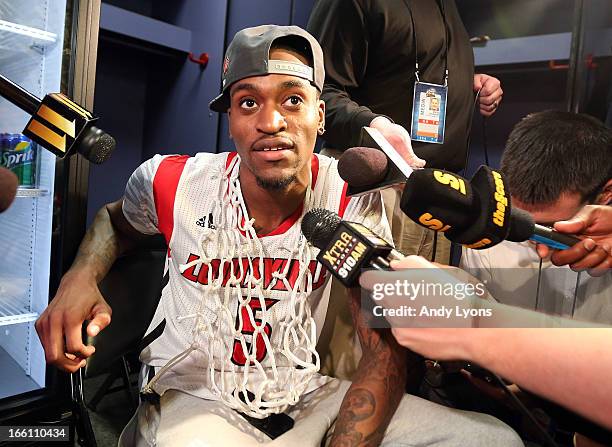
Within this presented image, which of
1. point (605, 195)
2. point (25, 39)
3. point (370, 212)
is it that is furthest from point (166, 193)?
point (605, 195)

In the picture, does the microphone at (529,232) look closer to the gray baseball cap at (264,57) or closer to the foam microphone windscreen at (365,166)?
the foam microphone windscreen at (365,166)

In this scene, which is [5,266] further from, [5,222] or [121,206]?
[121,206]

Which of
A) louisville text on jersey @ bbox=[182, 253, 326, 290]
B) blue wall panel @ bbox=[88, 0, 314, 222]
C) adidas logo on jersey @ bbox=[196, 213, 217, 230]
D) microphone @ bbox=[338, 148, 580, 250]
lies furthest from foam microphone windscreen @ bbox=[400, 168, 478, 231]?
blue wall panel @ bbox=[88, 0, 314, 222]

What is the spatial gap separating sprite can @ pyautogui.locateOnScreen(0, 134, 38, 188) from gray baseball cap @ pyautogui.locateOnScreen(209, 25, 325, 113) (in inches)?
→ 30.1

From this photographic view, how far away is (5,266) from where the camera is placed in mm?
1839

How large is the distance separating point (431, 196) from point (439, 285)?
0.12 metres

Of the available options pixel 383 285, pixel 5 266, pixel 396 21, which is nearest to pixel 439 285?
pixel 383 285

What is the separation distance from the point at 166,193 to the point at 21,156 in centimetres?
65

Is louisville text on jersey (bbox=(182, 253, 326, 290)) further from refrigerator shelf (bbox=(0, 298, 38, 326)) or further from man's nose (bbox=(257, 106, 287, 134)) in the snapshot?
refrigerator shelf (bbox=(0, 298, 38, 326))

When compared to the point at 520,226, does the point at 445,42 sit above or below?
above

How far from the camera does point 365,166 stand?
36.3 inches

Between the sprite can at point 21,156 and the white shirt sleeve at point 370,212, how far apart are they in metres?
1.02

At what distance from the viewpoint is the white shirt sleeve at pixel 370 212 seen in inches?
49.2

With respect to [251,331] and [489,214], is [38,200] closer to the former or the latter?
[251,331]
